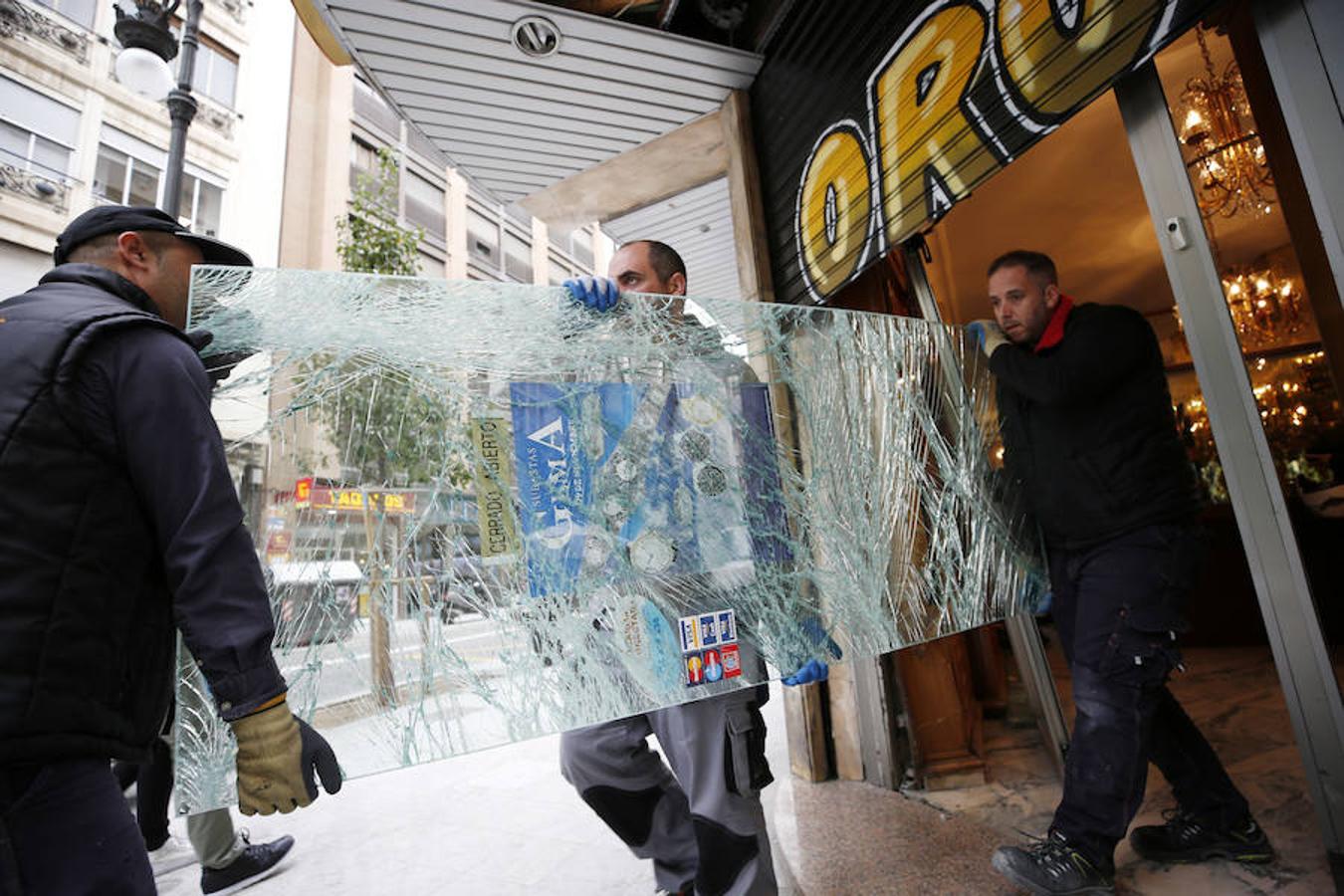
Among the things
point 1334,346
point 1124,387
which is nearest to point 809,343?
point 1124,387

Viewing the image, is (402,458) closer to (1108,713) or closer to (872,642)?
(872,642)

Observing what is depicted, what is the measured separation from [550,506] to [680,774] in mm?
992

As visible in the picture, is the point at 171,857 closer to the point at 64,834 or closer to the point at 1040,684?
the point at 64,834

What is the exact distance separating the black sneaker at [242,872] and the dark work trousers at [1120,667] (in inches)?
116

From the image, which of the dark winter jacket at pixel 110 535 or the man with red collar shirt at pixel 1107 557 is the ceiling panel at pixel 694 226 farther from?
the dark winter jacket at pixel 110 535

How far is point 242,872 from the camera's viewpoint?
2490 millimetres

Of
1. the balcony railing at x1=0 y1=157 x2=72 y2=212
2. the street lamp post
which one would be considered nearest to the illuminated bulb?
the street lamp post

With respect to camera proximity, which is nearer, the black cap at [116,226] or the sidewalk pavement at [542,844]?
the black cap at [116,226]

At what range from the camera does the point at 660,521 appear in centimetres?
154

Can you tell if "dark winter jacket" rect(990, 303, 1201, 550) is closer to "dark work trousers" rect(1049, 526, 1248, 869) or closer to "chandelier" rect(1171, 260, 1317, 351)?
"dark work trousers" rect(1049, 526, 1248, 869)

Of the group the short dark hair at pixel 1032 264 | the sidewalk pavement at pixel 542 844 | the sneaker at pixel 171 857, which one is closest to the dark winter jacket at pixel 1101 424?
the short dark hair at pixel 1032 264

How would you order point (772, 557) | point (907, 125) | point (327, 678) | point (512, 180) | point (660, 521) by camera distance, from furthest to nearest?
point (512, 180), point (907, 125), point (772, 557), point (660, 521), point (327, 678)

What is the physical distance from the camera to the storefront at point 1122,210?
1514mm

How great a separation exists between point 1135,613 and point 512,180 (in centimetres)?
411
